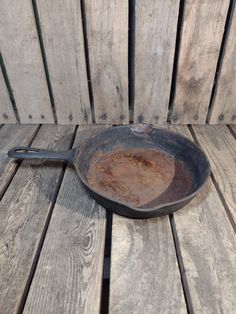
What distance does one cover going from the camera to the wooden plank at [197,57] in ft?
2.78

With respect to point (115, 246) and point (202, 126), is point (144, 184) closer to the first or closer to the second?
point (115, 246)

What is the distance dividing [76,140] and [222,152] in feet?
1.70

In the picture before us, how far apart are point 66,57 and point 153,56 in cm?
30

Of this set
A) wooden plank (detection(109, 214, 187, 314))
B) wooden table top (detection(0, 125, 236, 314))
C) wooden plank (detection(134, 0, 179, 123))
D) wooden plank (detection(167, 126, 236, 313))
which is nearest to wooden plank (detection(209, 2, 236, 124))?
wooden plank (detection(134, 0, 179, 123))

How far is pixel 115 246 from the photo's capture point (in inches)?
24.6

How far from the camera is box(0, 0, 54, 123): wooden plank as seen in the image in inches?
34.4

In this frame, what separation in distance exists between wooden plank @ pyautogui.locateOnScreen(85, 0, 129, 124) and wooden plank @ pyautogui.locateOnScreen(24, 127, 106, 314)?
42 centimetres

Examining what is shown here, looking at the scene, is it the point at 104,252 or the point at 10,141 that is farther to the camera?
the point at 10,141

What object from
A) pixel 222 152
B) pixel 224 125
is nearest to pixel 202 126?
pixel 224 125

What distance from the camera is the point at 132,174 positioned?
31.7 inches

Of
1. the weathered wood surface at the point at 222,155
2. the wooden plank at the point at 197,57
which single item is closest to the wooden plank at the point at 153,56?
the wooden plank at the point at 197,57

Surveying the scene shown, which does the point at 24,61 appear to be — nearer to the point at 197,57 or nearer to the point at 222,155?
the point at 197,57

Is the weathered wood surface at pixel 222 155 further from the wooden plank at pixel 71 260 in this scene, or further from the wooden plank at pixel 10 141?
the wooden plank at pixel 10 141

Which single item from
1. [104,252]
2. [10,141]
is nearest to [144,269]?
[104,252]
